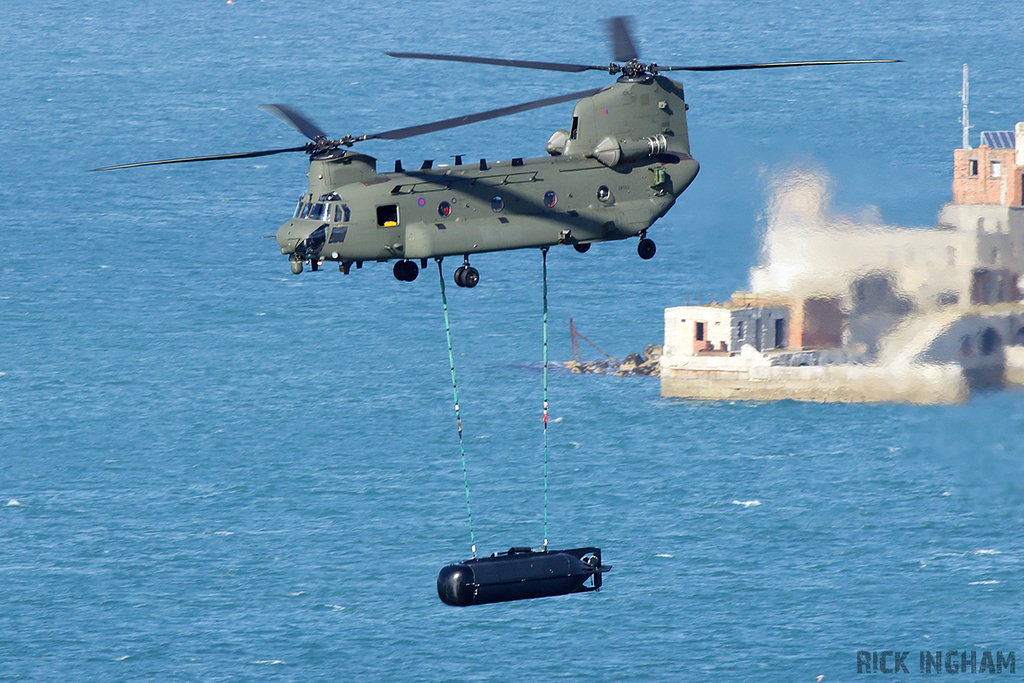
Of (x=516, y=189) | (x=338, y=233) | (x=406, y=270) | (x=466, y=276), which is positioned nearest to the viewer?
(x=338, y=233)

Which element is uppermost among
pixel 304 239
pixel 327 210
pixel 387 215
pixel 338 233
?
pixel 327 210

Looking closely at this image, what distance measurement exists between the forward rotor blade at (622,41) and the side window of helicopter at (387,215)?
395 inches

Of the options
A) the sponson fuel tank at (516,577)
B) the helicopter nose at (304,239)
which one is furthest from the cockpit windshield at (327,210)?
the sponson fuel tank at (516,577)

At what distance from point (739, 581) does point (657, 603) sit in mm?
9269

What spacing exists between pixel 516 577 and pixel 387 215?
14820mm

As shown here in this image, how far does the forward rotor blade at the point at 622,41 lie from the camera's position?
53.1 m

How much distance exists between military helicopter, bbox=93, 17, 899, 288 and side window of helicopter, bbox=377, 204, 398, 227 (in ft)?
0.10

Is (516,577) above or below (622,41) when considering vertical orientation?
below

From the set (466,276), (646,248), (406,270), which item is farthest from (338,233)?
(646,248)

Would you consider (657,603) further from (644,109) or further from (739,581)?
(644,109)

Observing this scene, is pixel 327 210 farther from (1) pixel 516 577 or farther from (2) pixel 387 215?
(1) pixel 516 577

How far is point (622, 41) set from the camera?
5369cm

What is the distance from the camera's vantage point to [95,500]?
636 feet

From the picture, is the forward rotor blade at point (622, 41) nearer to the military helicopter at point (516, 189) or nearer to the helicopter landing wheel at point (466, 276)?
the military helicopter at point (516, 189)
